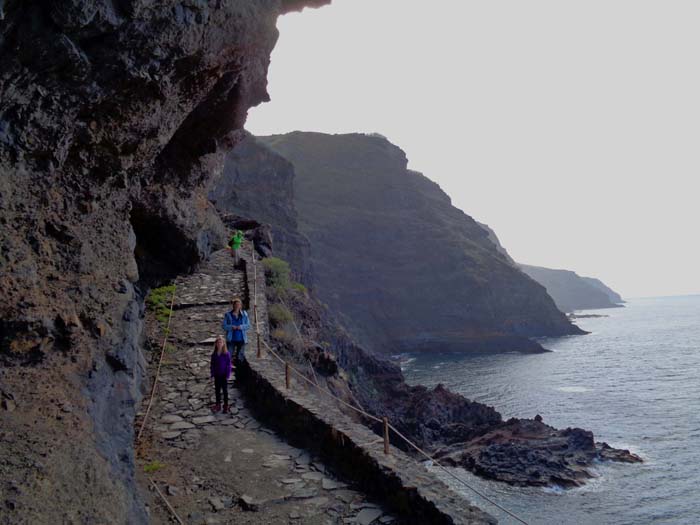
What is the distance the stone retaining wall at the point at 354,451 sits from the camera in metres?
6.05

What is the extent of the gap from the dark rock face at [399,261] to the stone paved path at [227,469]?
255 ft

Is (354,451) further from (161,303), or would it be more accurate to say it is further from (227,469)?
(161,303)

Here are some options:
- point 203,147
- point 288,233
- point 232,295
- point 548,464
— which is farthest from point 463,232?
point 203,147

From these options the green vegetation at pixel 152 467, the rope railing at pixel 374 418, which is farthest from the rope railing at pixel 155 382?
the rope railing at pixel 374 418

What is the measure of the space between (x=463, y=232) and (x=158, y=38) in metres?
126

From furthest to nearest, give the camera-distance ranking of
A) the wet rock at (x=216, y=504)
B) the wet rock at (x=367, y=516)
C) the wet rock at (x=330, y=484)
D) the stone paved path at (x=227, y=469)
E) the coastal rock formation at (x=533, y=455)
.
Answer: the coastal rock formation at (x=533, y=455), the wet rock at (x=330, y=484), the wet rock at (x=216, y=504), the stone paved path at (x=227, y=469), the wet rock at (x=367, y=516)

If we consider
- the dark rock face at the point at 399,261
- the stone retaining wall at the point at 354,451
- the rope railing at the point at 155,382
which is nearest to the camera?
the stone retaining wall at the point at 354,451

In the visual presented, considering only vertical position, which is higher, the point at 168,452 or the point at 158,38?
the point at 158,38

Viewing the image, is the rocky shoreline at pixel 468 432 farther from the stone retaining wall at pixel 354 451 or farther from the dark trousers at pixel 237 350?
the stone retaining wall at pixel 354 451

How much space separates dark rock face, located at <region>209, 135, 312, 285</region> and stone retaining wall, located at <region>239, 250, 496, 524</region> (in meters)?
56.6

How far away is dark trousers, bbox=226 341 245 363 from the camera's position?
11.5 m

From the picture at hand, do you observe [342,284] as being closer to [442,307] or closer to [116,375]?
[442,307]

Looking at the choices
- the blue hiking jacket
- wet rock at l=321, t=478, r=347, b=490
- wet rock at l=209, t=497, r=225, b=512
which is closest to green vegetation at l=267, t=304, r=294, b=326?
the blue hiking jacket

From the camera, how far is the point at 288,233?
74250 mm
